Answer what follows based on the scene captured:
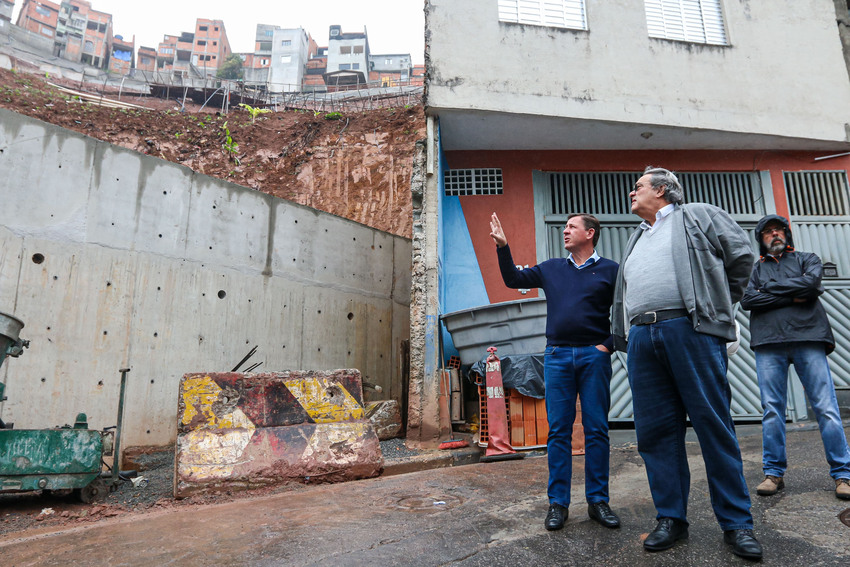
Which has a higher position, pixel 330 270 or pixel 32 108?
pixel 32 108

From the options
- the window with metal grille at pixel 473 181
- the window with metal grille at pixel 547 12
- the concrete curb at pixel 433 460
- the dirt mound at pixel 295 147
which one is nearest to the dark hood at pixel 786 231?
the concrete curb at pixel 433 460

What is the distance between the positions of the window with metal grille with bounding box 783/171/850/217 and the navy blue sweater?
23.9ft

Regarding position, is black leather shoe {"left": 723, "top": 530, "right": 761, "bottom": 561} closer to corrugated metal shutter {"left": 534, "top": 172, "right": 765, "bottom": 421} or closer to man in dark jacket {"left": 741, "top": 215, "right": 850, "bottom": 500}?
man in dark jacket {"left": 741, "top": 215, "right": 850, "bottom": 500}

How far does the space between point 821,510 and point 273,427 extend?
404 centimetres

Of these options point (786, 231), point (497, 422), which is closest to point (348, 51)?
point (497, 422)

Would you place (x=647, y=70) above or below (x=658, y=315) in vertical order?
above

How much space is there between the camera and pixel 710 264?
101 inches

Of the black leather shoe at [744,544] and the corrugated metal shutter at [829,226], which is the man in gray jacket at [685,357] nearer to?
the black leather shoe at [744,544]

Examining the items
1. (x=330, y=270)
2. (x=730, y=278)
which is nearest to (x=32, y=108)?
(x=330, y=270)

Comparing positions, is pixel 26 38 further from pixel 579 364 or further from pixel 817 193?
pixel 579 364

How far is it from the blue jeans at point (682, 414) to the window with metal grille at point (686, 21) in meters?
7.76

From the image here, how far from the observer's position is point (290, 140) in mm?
15547

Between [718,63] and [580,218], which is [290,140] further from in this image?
[580,218]

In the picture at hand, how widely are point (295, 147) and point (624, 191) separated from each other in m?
10.1
